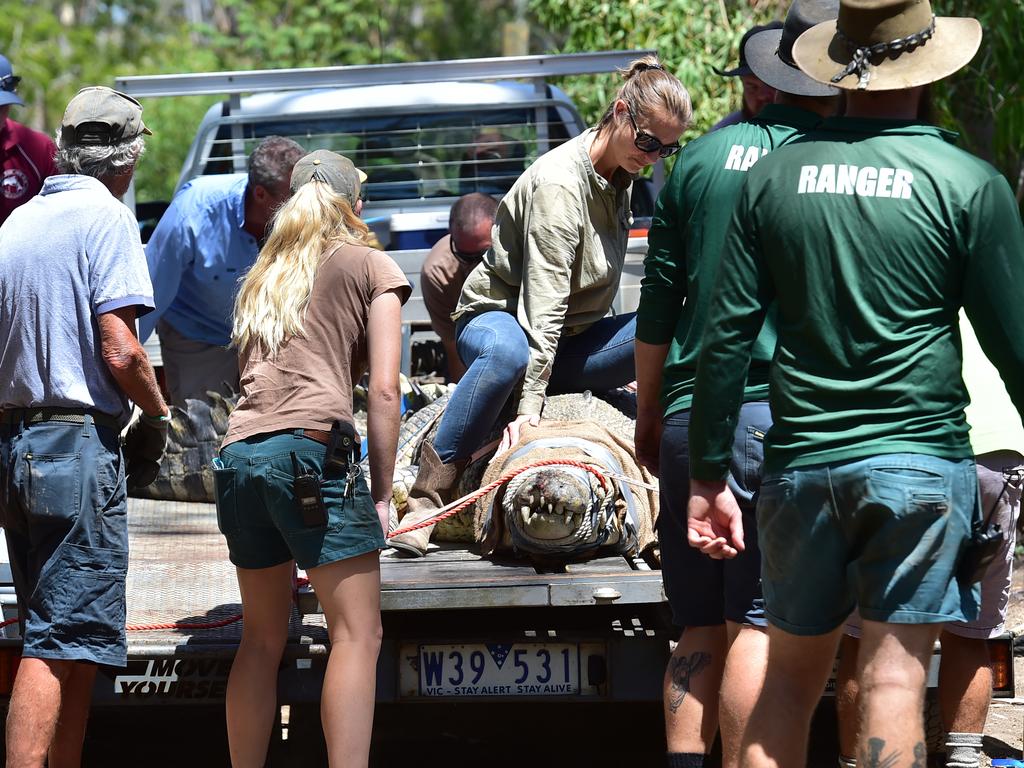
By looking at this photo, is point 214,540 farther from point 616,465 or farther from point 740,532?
point 740,532

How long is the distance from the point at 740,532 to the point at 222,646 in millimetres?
1614

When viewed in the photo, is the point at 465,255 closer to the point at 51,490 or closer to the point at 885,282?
the point at 51,490

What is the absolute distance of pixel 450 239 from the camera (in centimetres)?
654

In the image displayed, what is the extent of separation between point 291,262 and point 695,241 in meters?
1.11

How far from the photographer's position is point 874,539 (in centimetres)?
292

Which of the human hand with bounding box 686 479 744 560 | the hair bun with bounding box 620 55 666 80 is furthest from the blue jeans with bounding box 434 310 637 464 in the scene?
the human hand with bounding box 686 479 744 560

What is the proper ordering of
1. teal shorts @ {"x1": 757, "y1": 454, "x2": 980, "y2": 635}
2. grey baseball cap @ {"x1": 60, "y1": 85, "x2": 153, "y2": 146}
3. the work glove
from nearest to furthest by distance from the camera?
teal shorts @ {"x1": 757, "y1": 454, "x2": 980, "y2": 635} → grey baseball cap @ {"x1": 60, "y1": 85, "x2": 153, "y2": 146} → the work glove

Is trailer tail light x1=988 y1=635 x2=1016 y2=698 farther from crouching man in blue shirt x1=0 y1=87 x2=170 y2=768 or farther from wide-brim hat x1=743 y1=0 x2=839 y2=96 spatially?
crouching man in blue shirt x1=0 y1=87 x2=170 y2=768

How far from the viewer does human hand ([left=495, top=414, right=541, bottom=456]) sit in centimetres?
481

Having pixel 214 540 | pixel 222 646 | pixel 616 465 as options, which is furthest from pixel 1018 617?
pixel 222 646

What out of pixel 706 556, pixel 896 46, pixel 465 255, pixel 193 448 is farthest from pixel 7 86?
→ pixel 896 46

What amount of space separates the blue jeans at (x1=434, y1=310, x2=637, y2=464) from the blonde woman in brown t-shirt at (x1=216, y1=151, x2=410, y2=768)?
2.72 feet

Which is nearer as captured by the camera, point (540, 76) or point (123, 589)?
point (123, 589)

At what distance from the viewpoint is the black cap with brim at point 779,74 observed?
3615 millimetres
